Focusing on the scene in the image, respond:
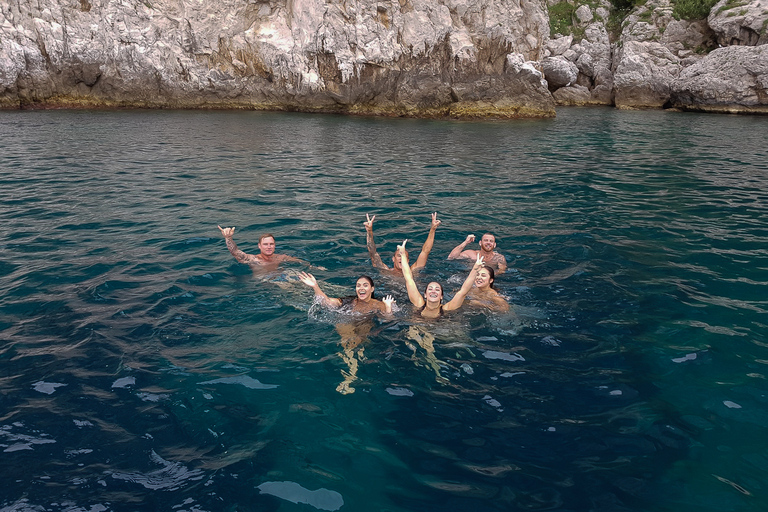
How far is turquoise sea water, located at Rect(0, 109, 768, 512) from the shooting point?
4590mm

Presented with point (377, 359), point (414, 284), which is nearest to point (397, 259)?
point (414, 284)

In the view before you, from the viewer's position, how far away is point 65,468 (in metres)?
4.63

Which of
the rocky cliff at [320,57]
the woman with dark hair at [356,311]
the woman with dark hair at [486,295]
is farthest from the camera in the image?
the rocky cliff at [320,57]

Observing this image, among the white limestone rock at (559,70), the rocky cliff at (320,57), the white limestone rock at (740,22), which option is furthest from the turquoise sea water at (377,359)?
the white limestone rock at (559,70)

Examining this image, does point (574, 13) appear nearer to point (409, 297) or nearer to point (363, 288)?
point (409, 297)

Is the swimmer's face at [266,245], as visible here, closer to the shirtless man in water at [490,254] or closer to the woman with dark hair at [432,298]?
the woman with dark hair at [432,298]

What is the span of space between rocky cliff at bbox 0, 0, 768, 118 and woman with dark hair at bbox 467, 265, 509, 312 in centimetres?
3265

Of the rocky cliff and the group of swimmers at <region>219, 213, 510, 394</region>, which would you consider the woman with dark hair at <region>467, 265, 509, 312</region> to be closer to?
the group of swimmers at <region>219, 213, 510, 394</region>

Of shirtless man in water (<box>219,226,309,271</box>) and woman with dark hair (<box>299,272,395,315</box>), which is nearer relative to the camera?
woman with dark hair (<box>299,272,395,315</box>)

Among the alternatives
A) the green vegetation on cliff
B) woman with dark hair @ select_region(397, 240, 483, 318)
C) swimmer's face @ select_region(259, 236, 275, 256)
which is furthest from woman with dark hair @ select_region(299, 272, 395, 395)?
the green vegetation on cliff

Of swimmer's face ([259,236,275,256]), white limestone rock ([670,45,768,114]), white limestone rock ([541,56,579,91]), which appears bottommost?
swimmer's face ([259,236,275,256])

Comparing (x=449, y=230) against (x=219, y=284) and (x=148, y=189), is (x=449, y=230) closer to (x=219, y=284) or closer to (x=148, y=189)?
(x=219, y=284)

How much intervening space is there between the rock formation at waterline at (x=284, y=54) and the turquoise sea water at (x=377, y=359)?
26.4 meters

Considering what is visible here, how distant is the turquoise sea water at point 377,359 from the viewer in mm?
4590
